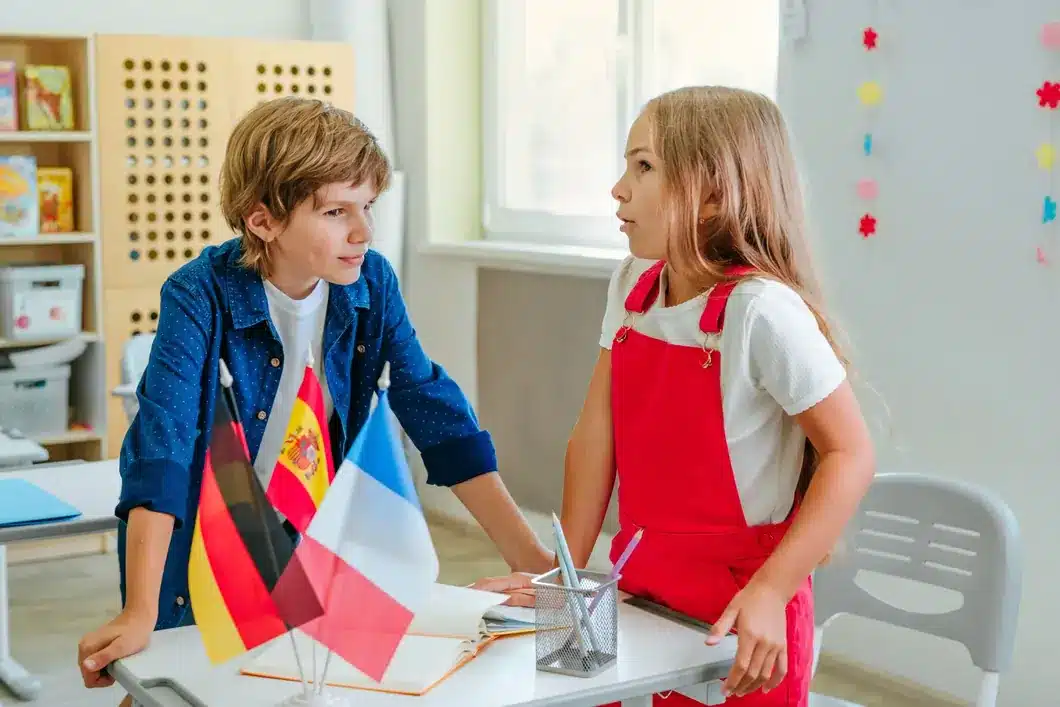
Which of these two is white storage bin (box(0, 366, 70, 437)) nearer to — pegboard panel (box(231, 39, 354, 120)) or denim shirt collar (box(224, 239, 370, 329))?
pegboard panel (box(231, 39, 354, 120))

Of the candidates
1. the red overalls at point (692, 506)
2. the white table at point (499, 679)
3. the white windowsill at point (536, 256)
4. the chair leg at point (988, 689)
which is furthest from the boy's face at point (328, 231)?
the white windowsill at point (536, 256)

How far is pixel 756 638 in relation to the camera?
1243 millimetres

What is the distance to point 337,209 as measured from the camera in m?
1.57

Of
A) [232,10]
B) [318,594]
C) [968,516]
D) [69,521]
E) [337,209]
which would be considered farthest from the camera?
[232,10]

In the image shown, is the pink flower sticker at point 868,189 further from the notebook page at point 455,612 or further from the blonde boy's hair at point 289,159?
the notebook page at point 455,612

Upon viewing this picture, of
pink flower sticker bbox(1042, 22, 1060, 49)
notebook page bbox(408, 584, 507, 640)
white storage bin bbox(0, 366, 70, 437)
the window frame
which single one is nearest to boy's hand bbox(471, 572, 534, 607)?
notebook page bbox(408, 584, 507, 640)

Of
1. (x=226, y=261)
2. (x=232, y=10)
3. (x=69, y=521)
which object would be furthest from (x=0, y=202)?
(x=226, y=261)

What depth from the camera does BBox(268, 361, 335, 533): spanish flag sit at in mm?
1347

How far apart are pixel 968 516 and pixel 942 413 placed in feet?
3.60

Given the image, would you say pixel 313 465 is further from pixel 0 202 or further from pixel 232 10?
pixel 232 10

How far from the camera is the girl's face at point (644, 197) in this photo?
1448mm

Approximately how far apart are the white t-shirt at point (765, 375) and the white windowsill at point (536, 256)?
218 centimetres

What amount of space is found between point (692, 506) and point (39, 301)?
9.84ft

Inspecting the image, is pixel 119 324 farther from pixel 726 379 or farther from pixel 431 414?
pixel 726 379
